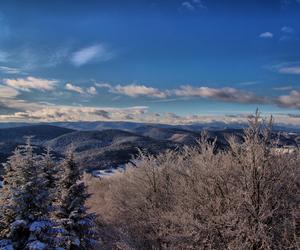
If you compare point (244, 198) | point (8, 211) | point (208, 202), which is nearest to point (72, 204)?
point (8, 211)

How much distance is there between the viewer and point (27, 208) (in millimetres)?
17859

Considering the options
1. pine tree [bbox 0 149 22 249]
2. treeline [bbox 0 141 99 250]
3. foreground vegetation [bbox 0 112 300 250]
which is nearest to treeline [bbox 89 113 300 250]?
foreground vegetation [bbox 0 112 300 250]

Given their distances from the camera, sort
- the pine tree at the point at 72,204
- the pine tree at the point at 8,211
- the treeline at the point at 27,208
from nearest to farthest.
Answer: the treeline at the point at 27,208
the pine tree at the point at 8,211
the pine tree at the point at 72,204

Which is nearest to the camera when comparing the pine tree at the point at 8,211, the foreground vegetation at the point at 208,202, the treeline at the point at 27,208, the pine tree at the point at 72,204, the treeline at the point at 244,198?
the treeline at the point at 244,198

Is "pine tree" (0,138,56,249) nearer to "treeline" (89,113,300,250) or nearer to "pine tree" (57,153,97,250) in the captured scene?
"pine tree" (57,153,97,250)

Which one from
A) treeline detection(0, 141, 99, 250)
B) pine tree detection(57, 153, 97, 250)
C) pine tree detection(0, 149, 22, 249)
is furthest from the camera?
pine tree detection(57, 153, 97, 250)

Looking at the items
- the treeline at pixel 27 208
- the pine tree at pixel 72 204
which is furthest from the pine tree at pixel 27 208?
the pine tree at pixel 72 204

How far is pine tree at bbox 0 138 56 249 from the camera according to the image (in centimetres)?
1752

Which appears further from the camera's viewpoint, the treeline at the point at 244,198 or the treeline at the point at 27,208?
the treeline at the point at 27,208

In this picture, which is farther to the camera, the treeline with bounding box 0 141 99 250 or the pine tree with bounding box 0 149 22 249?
the pine tree with bounding box 0 149 22 249

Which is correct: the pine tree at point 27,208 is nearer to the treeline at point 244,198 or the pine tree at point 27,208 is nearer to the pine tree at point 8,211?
the pine tree at point 8,211

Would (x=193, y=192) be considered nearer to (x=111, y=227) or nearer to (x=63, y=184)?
(x=63, y=184)

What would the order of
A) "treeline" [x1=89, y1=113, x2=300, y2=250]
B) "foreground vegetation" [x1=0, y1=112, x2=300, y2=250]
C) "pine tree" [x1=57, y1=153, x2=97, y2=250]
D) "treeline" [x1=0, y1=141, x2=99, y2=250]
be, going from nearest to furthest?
"treeline" [x1=89, y1=113, x2=300, y2=250]
"foreground vegetation" [x1=0, y1=112, x2=300, y2=250]
"treeline" [x1=0, y1=141, x2=99, y2=250]
"pine tree" [x1=57, y1=153, x2=97, y2=250]

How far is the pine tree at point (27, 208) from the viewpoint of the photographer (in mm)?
17516
